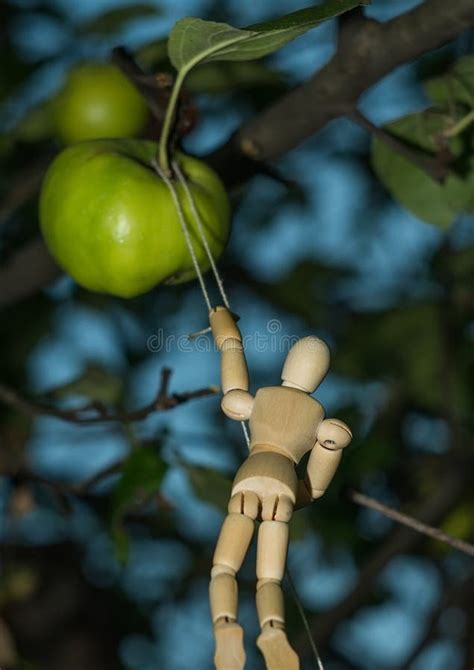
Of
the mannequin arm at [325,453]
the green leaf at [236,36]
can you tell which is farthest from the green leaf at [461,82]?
the mannequin arm at [325,453]

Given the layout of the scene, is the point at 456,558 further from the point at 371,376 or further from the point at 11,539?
the point at 11,539

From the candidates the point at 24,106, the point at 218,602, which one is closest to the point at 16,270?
the point at 24,106

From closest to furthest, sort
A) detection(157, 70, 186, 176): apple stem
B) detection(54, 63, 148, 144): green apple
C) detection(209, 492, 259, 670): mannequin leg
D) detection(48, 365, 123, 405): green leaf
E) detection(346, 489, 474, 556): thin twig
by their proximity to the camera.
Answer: detection(209, 492, 259, 670): mannequin leg < detection(346, 489, 474, 556): thin twig < detection(157, 70, 186, 176): apple stem < detection(54, 63, 148, 144): green apple < detection(48, 365, 123, 405): green leaf

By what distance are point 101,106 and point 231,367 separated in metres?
0.64

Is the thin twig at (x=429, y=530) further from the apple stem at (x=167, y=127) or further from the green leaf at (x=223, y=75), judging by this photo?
the green leaf at (x=223, y=75)

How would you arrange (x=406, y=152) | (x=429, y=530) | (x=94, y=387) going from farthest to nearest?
1. (x=94, y=387)
2. (x=406, y=152)
3. (x=429, y=530)

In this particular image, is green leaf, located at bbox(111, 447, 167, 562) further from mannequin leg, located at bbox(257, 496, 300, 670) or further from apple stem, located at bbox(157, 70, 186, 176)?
mannequin leg, located at bbox(257, 496, 300, 670)

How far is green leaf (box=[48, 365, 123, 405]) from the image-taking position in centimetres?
120

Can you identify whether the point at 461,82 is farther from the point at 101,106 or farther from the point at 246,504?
the point at 246,504

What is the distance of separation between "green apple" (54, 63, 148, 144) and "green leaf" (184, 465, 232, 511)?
0.36m

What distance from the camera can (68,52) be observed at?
1.39 metres

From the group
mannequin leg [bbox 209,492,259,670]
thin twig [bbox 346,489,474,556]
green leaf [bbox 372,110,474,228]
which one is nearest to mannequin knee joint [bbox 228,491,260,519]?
mannequin leg [bbox 209,492,259,670]

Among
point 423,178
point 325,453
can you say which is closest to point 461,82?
point 423,178

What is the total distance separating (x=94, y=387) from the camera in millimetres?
1204
